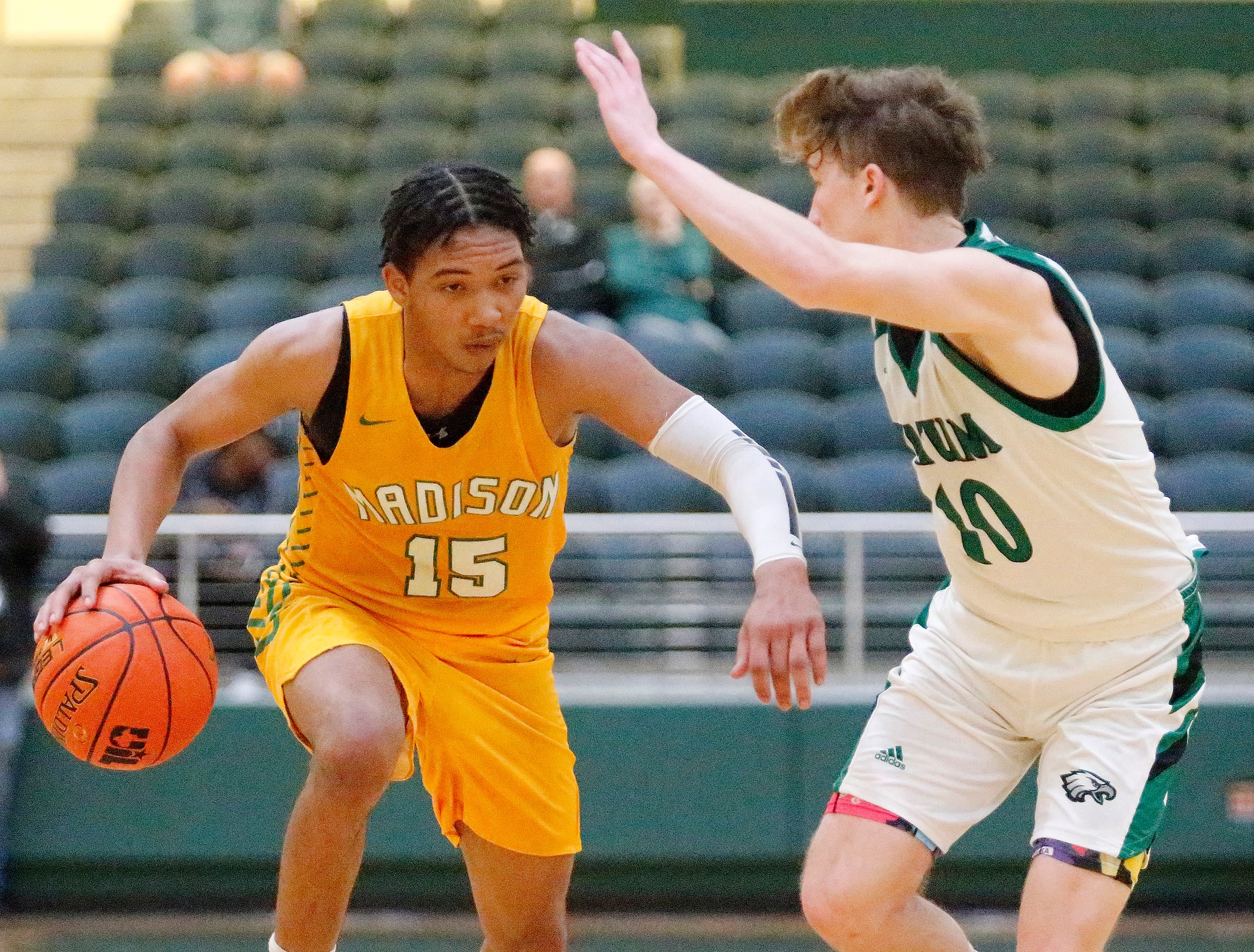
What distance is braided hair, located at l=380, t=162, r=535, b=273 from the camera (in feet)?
10.2

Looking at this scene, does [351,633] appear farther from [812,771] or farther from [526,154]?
[526,154]

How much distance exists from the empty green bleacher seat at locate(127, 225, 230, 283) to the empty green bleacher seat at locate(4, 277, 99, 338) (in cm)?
39

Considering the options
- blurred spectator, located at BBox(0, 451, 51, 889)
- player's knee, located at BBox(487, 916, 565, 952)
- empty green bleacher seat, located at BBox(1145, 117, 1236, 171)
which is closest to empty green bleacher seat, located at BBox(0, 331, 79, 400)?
blurred spectator, located at BBox(0, 451, 51, 889)

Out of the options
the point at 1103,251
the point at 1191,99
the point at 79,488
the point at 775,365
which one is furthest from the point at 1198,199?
the point at 79,488

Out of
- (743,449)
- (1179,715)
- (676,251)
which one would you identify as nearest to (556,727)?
(743,449)

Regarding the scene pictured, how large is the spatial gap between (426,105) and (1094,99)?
13.4 feet

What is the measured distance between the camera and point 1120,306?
7719 millimetres

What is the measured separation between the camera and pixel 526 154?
9070 millimetres

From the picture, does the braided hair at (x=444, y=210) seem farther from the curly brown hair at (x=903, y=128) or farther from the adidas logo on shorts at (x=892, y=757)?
the adidas logo on shorts at (x=892, y=757)

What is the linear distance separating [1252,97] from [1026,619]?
25.9 ft

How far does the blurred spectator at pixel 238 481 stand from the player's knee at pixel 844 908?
152 inches

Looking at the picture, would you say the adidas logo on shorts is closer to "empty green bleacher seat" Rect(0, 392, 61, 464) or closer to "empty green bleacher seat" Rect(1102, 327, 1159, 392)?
"empty green bleacher seat" Rect(1102, 327, 1159, 392)

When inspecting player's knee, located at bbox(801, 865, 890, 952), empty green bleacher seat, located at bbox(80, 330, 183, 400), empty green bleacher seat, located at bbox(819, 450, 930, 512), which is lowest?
player's knee, located at bbox(801, 865, 890, 952)

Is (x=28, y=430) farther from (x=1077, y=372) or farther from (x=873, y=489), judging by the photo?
(x=1077, y=372)
